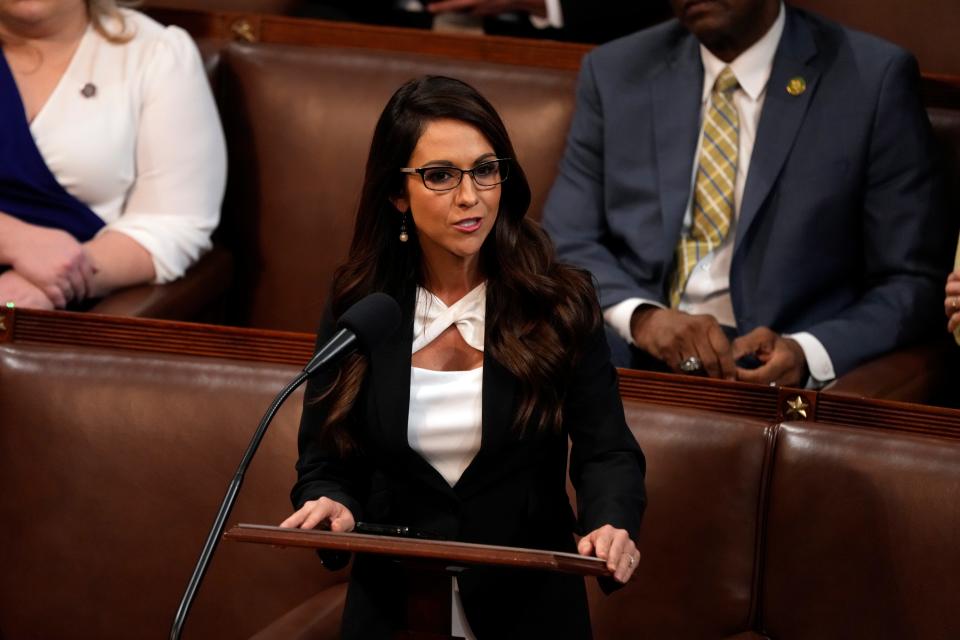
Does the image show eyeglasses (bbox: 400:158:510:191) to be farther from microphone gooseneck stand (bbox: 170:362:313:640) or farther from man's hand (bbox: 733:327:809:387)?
man's hand (bbox: 733:327:809:387)

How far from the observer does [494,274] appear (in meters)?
1.42

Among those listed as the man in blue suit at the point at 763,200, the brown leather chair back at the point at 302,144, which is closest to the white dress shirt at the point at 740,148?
the man in blue suit at the point at 763,200

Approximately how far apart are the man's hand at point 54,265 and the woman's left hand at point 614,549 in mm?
1108

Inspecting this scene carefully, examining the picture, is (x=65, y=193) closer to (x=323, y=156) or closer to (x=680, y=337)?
(x=323, y=156)

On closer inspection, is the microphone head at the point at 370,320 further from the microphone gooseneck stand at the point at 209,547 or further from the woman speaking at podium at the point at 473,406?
the woman speaking at podium at the point at 473,406

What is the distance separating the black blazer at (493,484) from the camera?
53.0 inches

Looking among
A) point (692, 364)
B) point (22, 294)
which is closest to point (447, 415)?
point (692, 364)

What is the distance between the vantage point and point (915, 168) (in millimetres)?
1991

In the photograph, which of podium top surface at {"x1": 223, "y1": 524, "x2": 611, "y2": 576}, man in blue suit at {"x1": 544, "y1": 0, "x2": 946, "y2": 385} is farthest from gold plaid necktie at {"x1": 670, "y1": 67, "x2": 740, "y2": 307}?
podium top surface at {"x1": 223, "y1": 524, "x2": 611, "y2": 576}

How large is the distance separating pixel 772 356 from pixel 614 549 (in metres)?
0.76

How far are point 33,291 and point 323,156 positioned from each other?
0.52 metres

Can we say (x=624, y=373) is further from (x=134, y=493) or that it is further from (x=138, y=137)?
(x=138, y=137)

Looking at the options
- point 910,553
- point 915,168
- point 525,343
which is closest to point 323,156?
point 915,168

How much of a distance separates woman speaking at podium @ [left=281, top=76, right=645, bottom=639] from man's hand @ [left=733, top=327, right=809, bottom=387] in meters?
0.54
